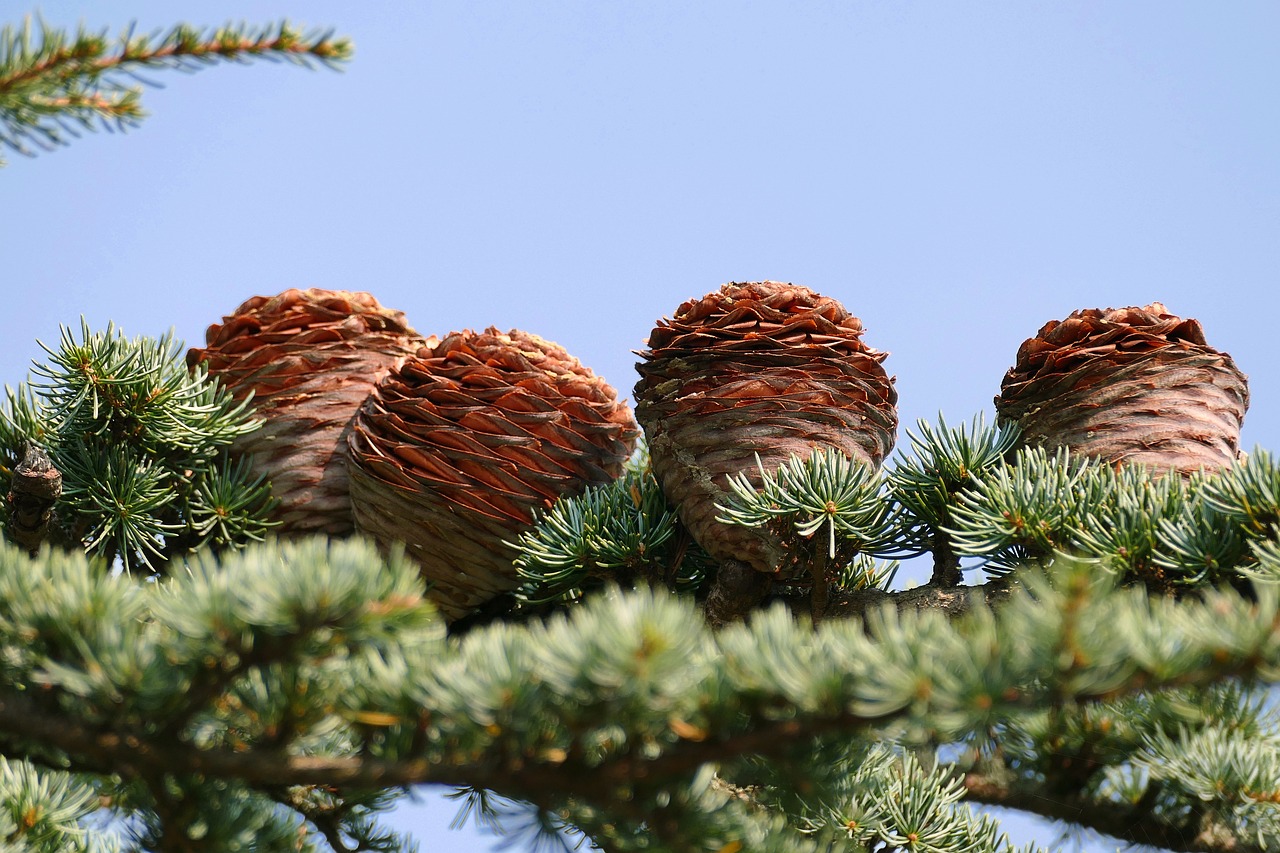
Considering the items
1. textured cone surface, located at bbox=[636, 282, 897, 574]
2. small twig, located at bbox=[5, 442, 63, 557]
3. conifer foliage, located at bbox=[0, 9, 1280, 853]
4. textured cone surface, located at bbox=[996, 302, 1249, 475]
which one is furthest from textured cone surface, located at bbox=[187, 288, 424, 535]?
textured cone surface, located at bbox=[996, 302, 1249, 475]

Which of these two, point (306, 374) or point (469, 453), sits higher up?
point (306, 374)

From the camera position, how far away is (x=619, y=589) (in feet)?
3.81

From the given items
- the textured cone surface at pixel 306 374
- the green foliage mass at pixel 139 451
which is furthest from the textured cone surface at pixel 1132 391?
the green foliage mass at pixel 139 451

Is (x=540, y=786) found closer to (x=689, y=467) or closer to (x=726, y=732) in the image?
(x=726, y=732)

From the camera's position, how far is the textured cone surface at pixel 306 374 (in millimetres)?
1393

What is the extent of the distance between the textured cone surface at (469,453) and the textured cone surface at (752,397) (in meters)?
0.09

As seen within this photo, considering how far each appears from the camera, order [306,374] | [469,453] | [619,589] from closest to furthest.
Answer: [619,589] → [469,453] → [306,374]

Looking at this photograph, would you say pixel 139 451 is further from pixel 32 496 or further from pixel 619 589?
pixel 619 589

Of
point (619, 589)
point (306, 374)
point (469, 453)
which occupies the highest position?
point (306, 374)

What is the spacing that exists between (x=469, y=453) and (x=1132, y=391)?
67 centimetres

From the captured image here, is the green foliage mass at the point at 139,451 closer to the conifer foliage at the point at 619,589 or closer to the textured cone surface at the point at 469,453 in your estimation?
the conifer foliage at the point at 619,589

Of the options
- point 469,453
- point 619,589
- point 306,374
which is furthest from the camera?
point 306,374

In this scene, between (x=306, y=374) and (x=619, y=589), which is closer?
(x=619, y=589)

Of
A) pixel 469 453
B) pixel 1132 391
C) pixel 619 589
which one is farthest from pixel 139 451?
pixel 1132 391
